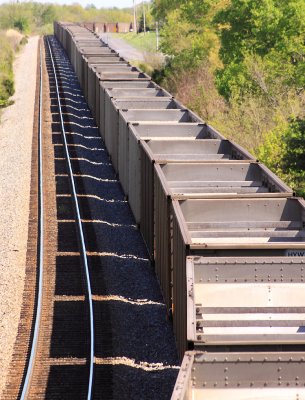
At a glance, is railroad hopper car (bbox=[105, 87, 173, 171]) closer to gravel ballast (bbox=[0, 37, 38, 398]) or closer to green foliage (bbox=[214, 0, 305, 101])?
gravel ballast (bbox=[0, 37, 38, 398])

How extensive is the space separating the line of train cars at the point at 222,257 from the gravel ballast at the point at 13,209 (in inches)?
127

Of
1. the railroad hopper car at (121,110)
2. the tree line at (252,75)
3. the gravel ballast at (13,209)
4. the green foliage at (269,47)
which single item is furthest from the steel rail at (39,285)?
the green foliage at (269,47)

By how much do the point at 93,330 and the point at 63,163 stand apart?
16.9 metres

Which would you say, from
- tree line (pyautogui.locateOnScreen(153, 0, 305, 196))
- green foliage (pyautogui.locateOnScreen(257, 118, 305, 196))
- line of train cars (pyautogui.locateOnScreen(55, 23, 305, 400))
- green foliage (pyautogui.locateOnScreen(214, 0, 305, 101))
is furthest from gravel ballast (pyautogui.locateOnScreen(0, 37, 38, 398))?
green foliage (pyautogui.locateOnScreen(214, 0, 305, 101))

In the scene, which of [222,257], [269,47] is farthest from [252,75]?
[222,257]

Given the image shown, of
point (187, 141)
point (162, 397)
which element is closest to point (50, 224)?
point (187, 141)

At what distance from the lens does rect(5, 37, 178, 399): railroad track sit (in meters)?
13.9

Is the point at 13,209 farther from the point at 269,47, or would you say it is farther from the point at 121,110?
the point at 269,47

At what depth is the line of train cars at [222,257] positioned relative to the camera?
8.70m

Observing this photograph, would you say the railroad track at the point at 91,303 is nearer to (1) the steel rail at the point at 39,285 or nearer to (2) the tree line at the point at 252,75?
(1) the steel rail at the point at 39,285

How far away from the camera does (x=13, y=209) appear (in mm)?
25625

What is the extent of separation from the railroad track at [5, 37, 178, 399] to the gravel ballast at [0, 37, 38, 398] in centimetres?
39

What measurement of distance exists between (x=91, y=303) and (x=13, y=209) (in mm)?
9272

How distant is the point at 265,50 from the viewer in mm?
47094
